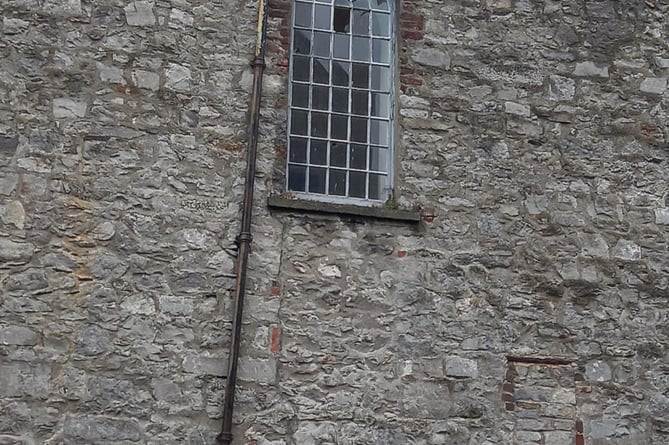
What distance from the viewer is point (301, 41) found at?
8320 mm

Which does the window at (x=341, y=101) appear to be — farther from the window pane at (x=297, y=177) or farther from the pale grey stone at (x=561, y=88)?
the pale grey stone at (x=561, y=88)

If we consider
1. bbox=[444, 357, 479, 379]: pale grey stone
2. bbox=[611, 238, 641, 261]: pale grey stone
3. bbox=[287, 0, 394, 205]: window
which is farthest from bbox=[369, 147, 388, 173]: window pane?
bbox=[611, 238, 641, 261]: pale grey stone

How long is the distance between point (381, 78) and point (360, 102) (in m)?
0.26

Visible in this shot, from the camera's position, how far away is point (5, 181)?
289 inches

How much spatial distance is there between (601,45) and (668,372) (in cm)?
258

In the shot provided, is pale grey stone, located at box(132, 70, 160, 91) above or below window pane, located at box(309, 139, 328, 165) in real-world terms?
above

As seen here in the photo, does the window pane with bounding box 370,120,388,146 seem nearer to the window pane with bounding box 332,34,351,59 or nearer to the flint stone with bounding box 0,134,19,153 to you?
the window pane with bounding box 332,34,351,59

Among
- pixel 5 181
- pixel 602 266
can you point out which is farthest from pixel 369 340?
pixel 5 181

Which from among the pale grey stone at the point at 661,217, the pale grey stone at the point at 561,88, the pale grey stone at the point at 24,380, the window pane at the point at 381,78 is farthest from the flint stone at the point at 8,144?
the pale grey stone at the point at 661,217

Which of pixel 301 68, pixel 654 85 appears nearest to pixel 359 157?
pixel 301 68

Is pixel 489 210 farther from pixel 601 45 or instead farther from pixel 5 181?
pixel 5 181

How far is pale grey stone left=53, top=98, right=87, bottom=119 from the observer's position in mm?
7547

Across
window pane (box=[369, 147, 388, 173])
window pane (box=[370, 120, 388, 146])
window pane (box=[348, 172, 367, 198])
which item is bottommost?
window pane (box=[348, 172, 367, 198])

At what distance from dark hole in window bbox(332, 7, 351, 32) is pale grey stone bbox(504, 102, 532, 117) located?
135 centimetres
